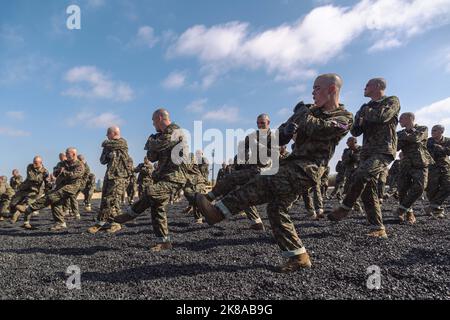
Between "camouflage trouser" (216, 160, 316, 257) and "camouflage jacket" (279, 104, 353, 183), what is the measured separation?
56mm

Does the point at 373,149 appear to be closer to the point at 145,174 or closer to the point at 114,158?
the point at 114,158

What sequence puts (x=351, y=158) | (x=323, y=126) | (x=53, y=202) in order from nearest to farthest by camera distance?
(x=323, y=126)
(x=53, y=202)
(x=351, y=158)

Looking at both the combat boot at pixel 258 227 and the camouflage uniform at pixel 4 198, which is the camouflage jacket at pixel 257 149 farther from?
the camouflage uniform at pixel 4 198

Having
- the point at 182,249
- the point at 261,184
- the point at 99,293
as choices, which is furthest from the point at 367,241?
the point at 99,293

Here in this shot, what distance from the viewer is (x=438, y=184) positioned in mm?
9273

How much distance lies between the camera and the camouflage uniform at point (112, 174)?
333 inches

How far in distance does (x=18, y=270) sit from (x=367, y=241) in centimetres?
536

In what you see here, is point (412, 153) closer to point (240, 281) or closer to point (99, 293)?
point (240, 281)

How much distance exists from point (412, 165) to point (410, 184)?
50cm

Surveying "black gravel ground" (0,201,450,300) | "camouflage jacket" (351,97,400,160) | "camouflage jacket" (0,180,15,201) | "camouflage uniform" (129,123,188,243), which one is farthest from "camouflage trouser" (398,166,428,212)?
"camouflage jacket" (0,180,15,201)

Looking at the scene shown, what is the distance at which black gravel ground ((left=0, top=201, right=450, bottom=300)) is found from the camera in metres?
3.36

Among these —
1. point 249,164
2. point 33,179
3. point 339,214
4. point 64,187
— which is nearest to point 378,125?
point 339,214

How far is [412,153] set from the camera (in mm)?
7934

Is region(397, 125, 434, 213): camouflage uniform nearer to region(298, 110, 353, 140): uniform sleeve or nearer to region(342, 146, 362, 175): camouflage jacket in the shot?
region(342, 146, 362, 175): camouflage jacket
